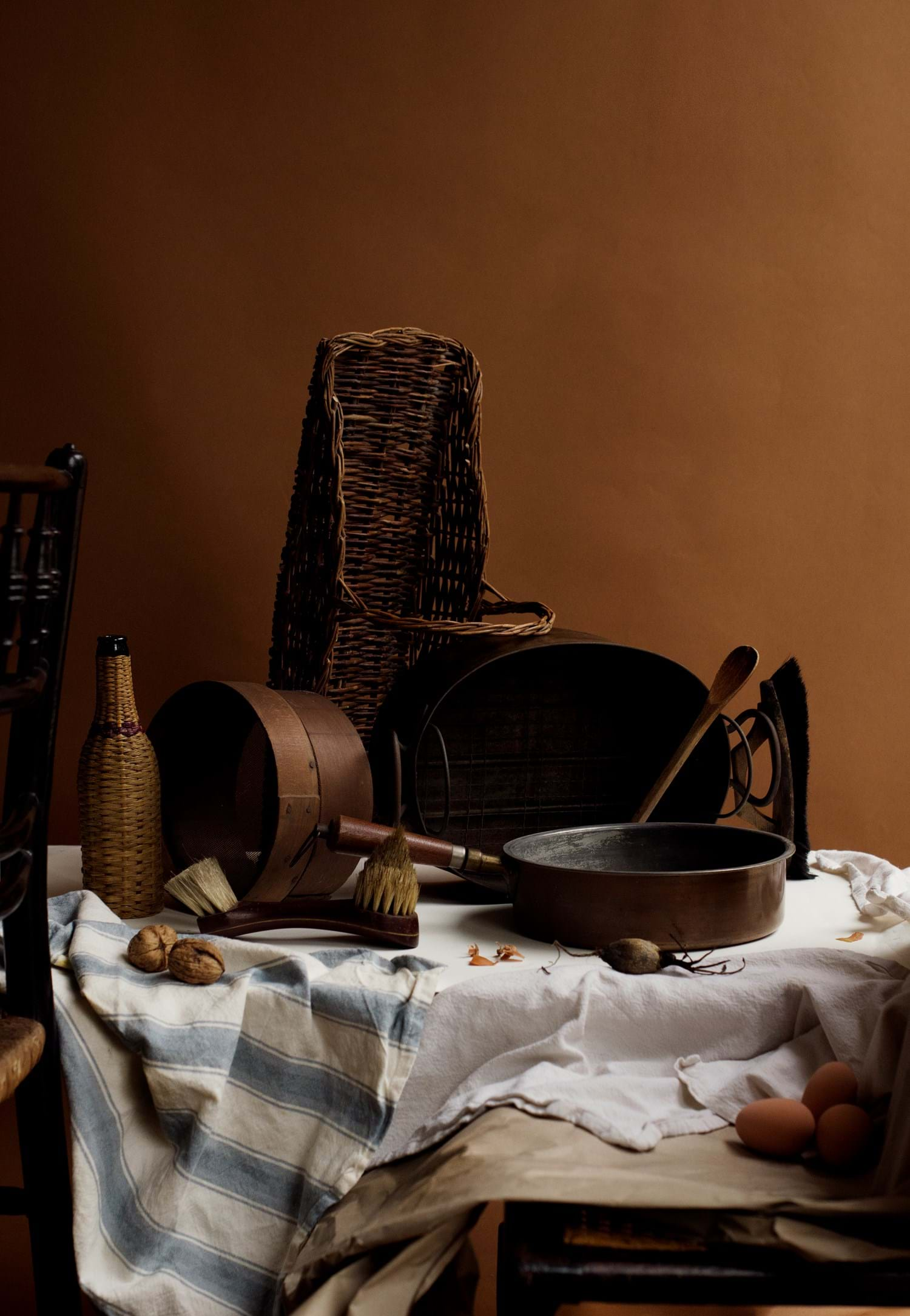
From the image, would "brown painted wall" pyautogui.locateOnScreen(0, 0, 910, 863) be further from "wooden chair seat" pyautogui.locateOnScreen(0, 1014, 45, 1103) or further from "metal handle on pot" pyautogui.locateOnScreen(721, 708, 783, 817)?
"wooden chair seat" pyautogui.locateOnScreen(0, 1014, 45, 1103)

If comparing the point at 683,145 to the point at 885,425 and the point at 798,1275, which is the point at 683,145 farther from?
the point at 798,1275

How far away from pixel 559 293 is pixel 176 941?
1.51m

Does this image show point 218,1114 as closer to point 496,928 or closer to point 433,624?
point 496,928

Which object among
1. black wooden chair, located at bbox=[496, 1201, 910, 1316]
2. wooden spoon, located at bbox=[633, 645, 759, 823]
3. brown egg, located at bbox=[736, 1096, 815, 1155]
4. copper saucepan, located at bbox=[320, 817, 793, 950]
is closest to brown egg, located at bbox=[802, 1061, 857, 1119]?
brown egg, located at bbox=[736, 1096, 815, 1155]

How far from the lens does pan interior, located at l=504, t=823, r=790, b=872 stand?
139cm

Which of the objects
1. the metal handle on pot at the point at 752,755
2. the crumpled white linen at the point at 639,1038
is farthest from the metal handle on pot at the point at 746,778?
the crumpled white linen at the point at 639,1038

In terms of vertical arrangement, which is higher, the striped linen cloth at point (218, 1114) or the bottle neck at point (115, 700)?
the bottle neck at point (115, 700)

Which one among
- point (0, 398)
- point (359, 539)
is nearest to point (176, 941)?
point (359, 539)

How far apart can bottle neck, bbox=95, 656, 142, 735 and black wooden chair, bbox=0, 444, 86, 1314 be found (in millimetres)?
305

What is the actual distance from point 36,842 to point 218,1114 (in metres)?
0.29

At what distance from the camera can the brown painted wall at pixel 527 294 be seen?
1997 millimetres

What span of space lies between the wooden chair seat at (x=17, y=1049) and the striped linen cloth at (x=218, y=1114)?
0.07 metres

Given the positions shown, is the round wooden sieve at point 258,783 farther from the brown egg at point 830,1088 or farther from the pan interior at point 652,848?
the brown egg at point 830,1088

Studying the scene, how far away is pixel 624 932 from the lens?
1.20 metres
